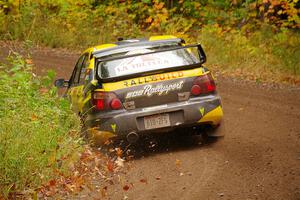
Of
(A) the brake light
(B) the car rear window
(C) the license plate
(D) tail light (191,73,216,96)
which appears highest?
(B) the car rear window

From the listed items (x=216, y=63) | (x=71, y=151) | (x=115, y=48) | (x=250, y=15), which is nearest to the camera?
(x=71, y=151)

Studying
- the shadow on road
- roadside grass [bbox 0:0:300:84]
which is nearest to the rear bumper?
the shadow on road

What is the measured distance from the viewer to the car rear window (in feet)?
29.8

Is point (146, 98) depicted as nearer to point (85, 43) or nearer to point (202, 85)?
point (202, 85)

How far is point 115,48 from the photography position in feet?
31.9

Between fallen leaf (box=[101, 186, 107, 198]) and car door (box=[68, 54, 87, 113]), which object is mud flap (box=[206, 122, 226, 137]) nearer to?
car door (box=[68, 54, 87, 113])

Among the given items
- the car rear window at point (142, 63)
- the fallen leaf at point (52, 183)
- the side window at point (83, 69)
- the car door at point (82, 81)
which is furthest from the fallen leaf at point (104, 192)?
the side window at point (83, 69)

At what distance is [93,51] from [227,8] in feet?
51.6

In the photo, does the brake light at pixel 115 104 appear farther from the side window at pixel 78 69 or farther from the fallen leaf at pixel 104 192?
the side window at pixel 78 69

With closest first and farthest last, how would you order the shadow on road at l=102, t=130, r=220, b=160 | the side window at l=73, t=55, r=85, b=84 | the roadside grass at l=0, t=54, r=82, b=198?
the roadside grass at l=0, t=54, r=82, b=198 → the shadow on road at l=102, t=130, r=220, b=160 → the side window at l=73, t=55, r=85, b=84

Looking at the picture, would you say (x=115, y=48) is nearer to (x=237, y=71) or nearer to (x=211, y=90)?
(x=211, y=90)

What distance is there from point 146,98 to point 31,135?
6.89ft

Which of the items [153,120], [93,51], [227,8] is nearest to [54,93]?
[93,51]

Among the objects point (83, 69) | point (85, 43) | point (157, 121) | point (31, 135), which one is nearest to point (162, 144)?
point (157, 121)
